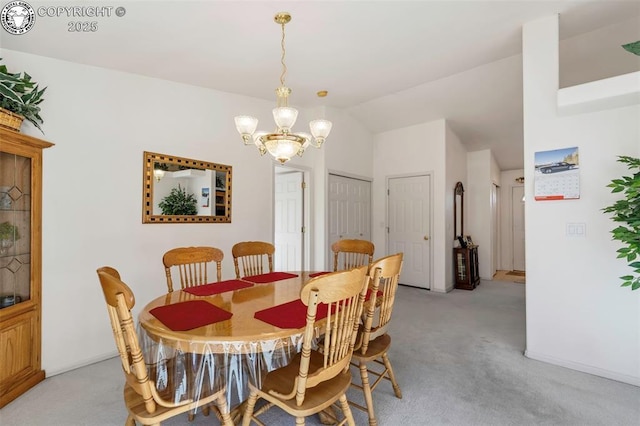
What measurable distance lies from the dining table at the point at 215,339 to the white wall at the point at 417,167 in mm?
3684

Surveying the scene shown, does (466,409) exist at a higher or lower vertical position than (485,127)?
lower

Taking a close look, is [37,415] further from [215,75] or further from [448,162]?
[448,162]

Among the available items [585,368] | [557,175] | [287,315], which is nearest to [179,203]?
[287,315]

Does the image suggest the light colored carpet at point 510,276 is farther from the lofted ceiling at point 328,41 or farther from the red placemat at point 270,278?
the red placemat at point 270,278

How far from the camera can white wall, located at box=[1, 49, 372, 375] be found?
2318 millimetres

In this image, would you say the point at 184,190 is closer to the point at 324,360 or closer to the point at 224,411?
the point at 224,411

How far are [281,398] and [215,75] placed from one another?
2.91m

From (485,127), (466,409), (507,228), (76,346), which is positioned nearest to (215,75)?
(76,346)

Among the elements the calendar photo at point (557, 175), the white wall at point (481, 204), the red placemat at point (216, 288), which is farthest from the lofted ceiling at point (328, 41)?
the white wall at point (481, 204)

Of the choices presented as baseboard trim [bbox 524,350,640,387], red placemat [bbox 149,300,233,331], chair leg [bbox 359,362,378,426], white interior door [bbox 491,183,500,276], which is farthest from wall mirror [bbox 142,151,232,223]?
white interior door [bbox 491,183,500,276]

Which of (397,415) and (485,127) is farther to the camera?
(485,127)

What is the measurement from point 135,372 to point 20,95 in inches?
80.0

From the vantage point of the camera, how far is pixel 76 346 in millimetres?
2436

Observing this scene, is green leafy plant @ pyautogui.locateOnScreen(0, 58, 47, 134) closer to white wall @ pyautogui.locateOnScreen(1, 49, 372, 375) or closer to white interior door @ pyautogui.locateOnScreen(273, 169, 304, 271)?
white wall @ pyautogui.locateOnScreen(1, 49, 372, 375)
